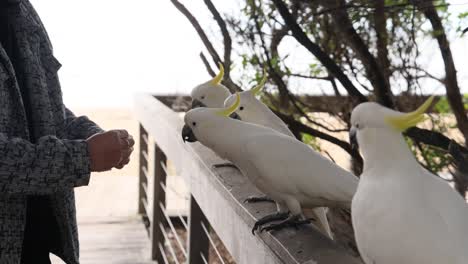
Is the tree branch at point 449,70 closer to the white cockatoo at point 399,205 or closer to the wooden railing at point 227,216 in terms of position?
the wooden railing at point 227,216

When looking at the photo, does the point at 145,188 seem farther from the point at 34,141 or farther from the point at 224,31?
the point at 34,141

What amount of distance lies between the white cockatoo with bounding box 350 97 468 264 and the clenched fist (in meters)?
0.42

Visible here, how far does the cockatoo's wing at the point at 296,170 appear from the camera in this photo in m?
0.94

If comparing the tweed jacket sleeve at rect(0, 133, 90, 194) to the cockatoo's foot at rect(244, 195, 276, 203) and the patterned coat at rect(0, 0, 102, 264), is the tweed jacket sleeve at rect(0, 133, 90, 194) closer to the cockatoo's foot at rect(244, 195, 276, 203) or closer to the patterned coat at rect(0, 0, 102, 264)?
the patterned coat at rect(0, 0, 102, 264)

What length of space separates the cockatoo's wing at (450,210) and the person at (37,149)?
1.64 ft

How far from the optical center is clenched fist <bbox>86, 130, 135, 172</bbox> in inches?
36.2

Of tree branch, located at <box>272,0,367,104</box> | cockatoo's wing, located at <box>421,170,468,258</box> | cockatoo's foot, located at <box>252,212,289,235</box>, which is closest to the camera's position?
cockatoo's wing, located at <box>421,170,468,258</box>

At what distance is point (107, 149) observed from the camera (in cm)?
93

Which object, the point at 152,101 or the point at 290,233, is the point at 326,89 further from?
the point at 290,233

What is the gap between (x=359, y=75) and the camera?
2104 millimetres

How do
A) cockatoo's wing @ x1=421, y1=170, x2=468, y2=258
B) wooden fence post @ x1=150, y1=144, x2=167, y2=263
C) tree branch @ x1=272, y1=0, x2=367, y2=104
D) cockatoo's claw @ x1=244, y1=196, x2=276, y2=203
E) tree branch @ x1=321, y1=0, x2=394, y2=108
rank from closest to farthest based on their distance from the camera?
1. cockatoo's wing @ x1=421, y1=170, x2=468, y2=258
2. cockatoo's claw @ x1=244, y1=196, x2=276, y2=203
3. tree branch @ x1=272, y1=0, x2=367, y2=104
4. tree branch @ x1=321, y1=0, x2=394, y2=108
5. wooden fence post @ x1=150, y1=144, x2=167, y2=263

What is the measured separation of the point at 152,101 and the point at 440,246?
6.33 feet

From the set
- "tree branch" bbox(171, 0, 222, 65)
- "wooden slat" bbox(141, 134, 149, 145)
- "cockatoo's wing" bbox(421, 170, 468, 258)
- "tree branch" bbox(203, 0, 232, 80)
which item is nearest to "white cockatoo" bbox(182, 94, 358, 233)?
"cockatoo's wing" bbox(421, 170, 468, 258)

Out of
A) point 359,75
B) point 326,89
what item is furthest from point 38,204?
point 326,89
